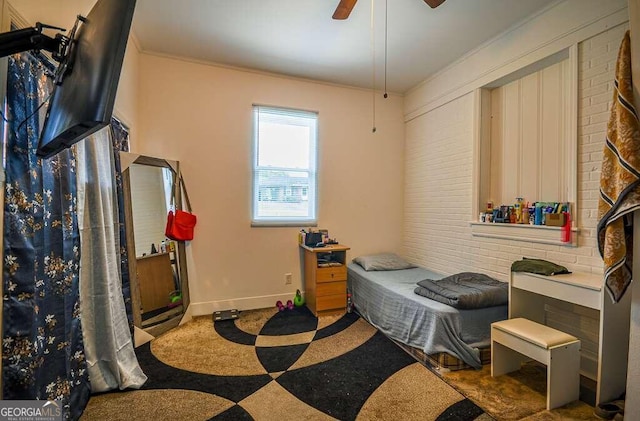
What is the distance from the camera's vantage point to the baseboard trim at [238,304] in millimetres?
3242

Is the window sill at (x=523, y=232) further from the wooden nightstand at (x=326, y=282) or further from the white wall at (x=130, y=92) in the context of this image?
the white wall at (x=130, y=92)

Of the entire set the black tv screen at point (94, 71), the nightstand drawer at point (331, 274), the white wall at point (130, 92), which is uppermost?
the white wall at point (130, 92)

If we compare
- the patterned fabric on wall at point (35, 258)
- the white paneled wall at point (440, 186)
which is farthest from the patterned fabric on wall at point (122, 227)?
the white paneled wall at point (440, 186)

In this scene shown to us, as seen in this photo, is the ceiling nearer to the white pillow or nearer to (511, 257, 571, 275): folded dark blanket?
(511, 257, 571, 275): folded dark blanket

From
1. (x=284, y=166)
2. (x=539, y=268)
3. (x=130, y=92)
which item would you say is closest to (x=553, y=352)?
(x=539, y=268)

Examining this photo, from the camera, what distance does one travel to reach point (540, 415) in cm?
170

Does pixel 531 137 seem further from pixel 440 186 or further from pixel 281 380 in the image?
pixel 281 380

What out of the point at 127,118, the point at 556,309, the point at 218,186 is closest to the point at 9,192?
the point at 127,118

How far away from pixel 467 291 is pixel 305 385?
147 centimetres

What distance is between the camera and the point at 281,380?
2.05 meters

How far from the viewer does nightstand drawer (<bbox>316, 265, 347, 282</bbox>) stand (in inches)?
126

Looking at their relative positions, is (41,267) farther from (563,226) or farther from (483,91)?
(483,91)

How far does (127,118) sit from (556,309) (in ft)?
13.5

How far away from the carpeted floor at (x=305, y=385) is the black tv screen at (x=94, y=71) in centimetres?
168
